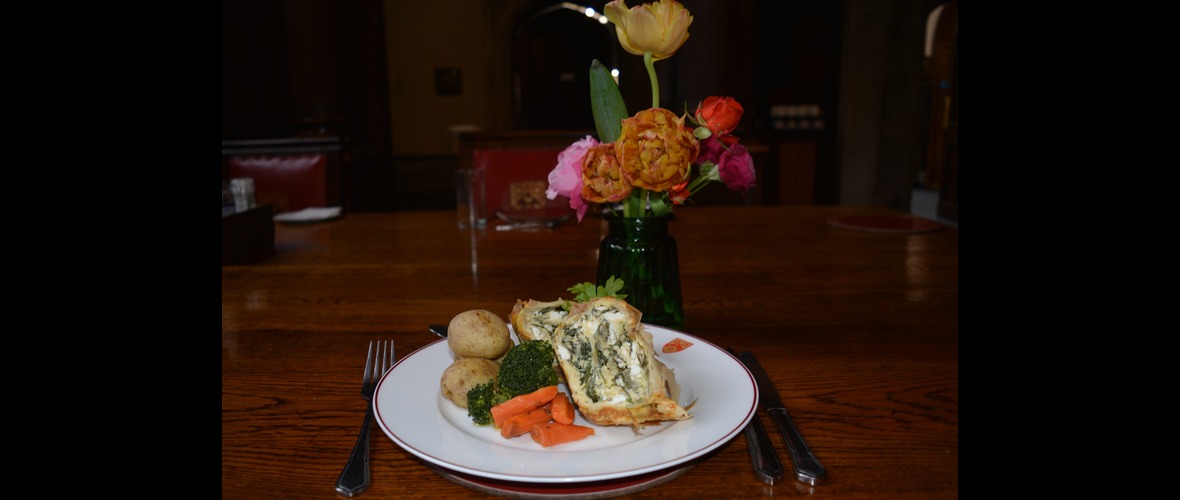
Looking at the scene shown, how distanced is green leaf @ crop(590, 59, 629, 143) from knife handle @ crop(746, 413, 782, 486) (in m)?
0.53

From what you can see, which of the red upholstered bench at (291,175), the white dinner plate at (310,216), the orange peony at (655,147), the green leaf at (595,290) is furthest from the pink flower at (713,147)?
the red upholstered bench at (291,175)

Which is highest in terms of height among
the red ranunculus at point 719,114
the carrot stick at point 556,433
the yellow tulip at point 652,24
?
the yellow tulip at point 652,24

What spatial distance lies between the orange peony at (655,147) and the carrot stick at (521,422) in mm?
391

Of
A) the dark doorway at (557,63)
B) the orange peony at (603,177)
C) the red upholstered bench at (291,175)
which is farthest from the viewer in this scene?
the dark doorway at (557,63)

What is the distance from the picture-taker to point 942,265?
164 cm

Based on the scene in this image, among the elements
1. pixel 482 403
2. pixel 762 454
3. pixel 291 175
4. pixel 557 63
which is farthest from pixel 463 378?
pixel 557 63

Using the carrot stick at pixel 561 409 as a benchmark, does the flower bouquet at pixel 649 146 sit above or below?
above

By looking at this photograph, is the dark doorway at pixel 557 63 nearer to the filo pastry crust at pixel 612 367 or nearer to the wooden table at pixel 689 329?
the wooden table at pixel 689 329

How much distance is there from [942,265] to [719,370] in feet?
3.57

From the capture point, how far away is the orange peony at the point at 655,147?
0.92 m

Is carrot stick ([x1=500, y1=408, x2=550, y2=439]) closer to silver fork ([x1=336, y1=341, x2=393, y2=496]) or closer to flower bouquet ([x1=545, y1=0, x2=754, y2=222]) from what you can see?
silver fork ([x1=336, y1=341, x2=393, y2=496])

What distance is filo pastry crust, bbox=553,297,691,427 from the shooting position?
2.36ft

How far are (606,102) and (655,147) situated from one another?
0.17 meters

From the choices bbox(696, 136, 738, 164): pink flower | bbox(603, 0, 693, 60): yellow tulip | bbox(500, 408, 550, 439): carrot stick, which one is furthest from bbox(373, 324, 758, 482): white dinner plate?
bbox(603, 0, 693, 60): yellow tulip
